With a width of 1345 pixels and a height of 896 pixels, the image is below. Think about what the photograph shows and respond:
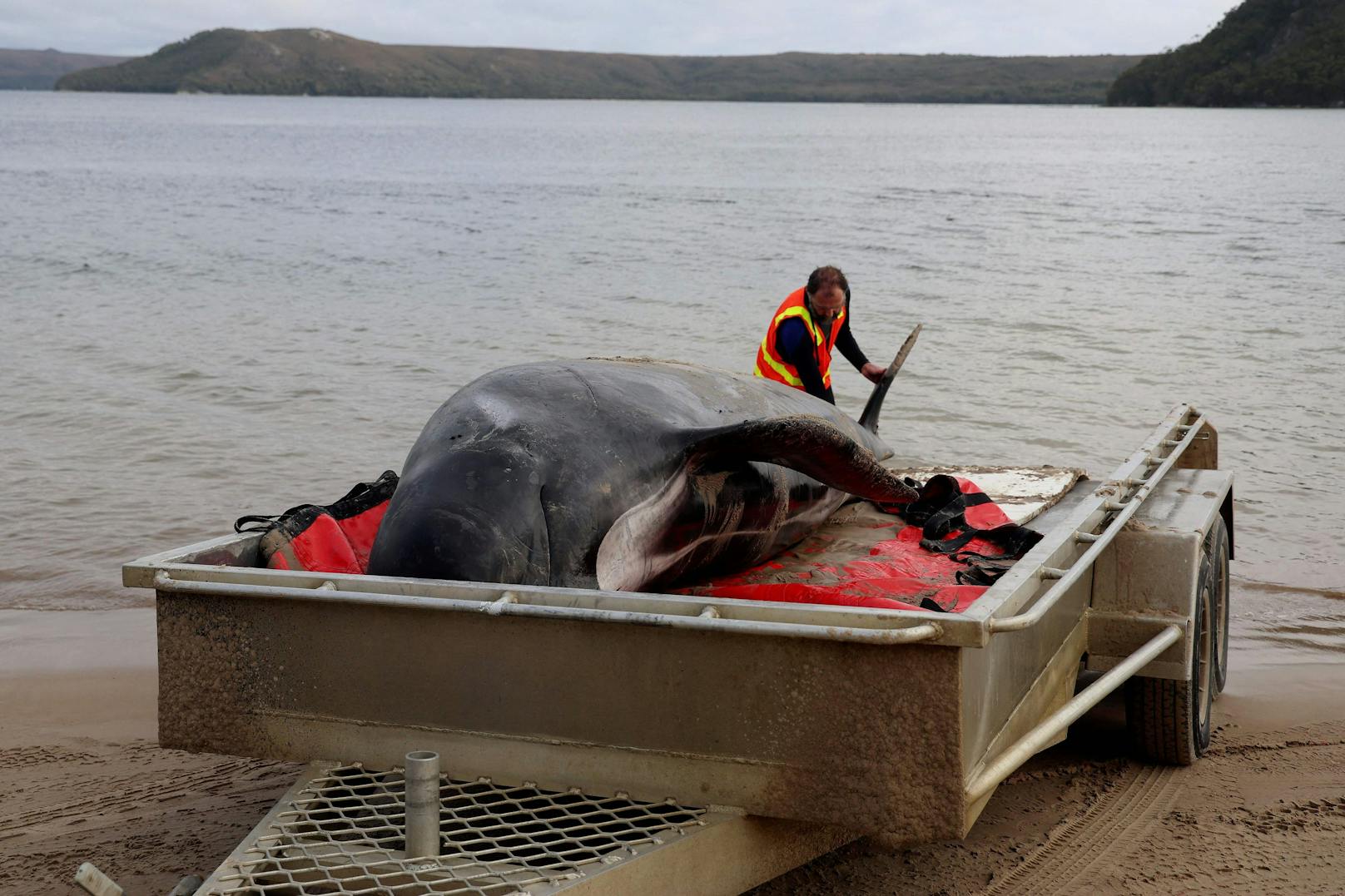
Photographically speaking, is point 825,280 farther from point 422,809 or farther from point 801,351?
point 422,809

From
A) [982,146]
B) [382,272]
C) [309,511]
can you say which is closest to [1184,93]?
[982,146]

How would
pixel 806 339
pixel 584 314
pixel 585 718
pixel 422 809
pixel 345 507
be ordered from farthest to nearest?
pixel 584 314 < pixel 806 339 < pixel 345 507 < pixel 585 718 < pixel 422 809

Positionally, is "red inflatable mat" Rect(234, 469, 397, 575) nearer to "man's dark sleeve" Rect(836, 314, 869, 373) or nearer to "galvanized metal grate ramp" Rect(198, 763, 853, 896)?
"galvanized metal grate ramp" Rect(198, 763, 853, 896)

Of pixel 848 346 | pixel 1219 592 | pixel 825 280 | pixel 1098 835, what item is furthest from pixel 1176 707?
pixel 848 346

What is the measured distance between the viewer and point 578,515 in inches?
142

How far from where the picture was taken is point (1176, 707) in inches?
183

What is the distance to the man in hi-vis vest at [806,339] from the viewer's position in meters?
7.50

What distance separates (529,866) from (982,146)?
7708 centimetres

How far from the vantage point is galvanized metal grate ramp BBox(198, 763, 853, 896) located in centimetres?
278

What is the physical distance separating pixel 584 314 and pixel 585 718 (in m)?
15.5

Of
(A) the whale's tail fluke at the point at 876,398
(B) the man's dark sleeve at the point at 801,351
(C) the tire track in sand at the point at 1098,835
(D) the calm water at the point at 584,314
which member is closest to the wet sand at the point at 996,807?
(C) the tire track in sand at the point at 1098,835

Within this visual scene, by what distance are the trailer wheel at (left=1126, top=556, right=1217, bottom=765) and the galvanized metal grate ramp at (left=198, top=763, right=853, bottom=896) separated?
1938mm

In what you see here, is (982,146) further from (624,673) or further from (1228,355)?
(624,673)

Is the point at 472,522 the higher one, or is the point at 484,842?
the point at 472,522
